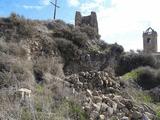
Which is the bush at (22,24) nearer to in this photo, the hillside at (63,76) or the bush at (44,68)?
the hillside at (63,76)

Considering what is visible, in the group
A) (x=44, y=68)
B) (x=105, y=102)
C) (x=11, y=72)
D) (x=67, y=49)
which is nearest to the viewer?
(x=105, y=102)

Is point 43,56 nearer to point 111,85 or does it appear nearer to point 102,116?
point 111,85

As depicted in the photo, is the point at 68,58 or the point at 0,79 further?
the point at 68,58

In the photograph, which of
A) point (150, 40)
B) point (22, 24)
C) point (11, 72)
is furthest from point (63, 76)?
Result: point (150, 40)

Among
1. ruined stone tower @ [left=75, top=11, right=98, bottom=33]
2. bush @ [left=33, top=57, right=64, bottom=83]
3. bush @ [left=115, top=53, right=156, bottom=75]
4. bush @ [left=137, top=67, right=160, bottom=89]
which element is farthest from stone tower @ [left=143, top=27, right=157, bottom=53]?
bush @ [left=33, top=57, right=64, bottom=83]

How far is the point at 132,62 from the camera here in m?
24.7

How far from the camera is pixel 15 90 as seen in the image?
10.8 metres

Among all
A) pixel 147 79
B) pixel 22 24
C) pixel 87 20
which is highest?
pixel 87 20

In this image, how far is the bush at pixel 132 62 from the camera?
76.6 ft

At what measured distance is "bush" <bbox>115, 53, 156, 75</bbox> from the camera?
76.6 feet

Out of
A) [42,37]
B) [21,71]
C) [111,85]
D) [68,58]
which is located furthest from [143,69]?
[21,71]

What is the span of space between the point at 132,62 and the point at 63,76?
31.5 feet

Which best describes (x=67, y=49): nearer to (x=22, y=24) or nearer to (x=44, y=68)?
(x=22, y=24)

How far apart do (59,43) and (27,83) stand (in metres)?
7.24
